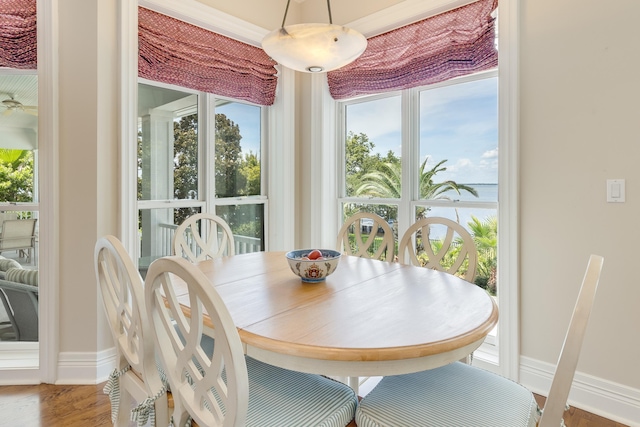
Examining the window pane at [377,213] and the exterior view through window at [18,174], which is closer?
the exterior view through window at [18,174]

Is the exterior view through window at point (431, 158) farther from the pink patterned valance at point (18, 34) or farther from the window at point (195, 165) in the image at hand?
the pink patterned valance at point (18, 34)

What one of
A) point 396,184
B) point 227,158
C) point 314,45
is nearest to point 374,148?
point 396,184

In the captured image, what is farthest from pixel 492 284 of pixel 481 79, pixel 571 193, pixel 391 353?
pixel 391 353

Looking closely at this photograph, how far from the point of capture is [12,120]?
207 cm

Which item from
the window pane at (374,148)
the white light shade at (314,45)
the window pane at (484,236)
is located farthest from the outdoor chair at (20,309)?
the window pane at (484,236)

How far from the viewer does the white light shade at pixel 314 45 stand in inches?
56.9

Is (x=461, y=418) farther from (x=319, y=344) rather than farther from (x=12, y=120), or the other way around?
(x=12, y=120)

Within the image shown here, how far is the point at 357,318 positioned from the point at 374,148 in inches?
77.7

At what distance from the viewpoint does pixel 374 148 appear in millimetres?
2893

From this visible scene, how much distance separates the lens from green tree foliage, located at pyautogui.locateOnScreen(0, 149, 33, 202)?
2.06 m

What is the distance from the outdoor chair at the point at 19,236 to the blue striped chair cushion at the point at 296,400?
1678mm

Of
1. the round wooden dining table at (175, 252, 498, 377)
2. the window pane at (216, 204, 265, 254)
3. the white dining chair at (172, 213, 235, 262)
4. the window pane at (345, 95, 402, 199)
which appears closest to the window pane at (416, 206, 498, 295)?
the window pane at (345, 95, 402, 199)

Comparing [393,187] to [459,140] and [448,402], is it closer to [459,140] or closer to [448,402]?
[459,140]

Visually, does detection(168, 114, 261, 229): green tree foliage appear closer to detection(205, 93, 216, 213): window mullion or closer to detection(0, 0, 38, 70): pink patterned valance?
detection(205, 93, 216, 213): window mullion
